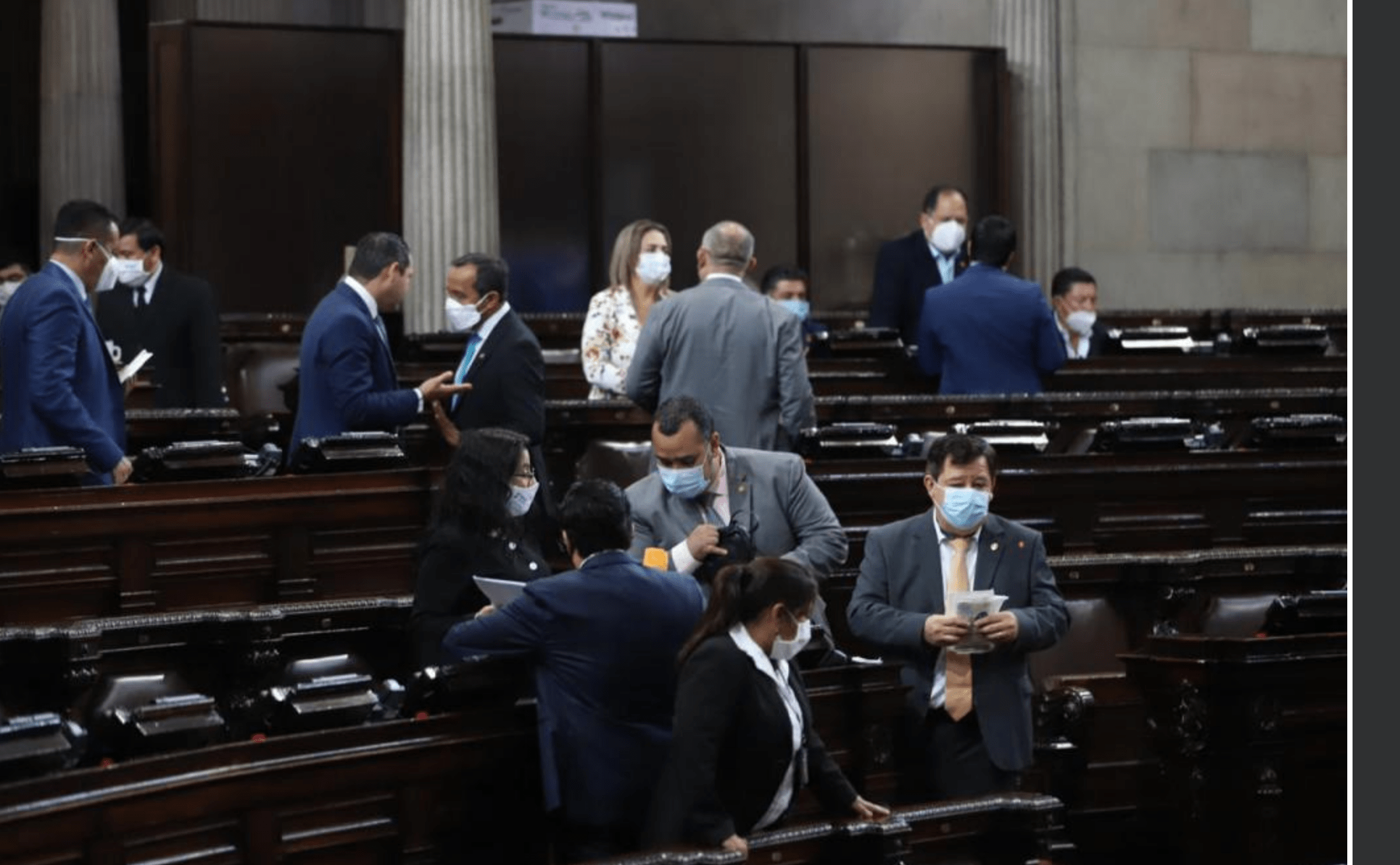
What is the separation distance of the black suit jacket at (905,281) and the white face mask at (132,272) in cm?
345

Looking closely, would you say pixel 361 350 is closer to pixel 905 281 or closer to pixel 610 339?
pixel 610 339

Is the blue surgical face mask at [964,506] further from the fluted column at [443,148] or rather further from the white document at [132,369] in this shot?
the fluted column at [443,148]

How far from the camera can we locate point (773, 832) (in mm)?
4723

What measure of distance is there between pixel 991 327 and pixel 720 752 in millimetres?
4161

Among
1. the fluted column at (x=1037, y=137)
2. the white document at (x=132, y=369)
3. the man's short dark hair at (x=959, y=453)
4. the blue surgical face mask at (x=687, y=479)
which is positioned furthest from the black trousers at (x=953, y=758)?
the fluted column at (x=1037, y=137)

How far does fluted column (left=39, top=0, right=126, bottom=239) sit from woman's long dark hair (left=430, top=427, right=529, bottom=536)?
338 inches

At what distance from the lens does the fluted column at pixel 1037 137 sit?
13688 mm

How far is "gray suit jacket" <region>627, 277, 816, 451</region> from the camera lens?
23.0ft

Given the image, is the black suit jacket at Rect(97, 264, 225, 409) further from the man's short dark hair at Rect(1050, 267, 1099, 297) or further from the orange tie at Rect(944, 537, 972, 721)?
the man's short dark hair at Rect(1050, 267, 1099, 297)

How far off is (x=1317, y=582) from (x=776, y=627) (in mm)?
2984

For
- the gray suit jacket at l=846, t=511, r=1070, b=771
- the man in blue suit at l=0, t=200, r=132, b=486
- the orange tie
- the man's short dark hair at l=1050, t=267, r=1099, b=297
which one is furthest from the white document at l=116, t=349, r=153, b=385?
the man's short dark hair at l=1050, t=267, r=1099, b=297

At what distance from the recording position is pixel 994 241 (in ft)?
28.0

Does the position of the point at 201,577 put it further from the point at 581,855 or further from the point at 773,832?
the point at 773,832

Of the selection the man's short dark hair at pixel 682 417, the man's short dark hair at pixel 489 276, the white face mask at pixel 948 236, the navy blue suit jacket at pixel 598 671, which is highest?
the white face mask at pixel 948 236
